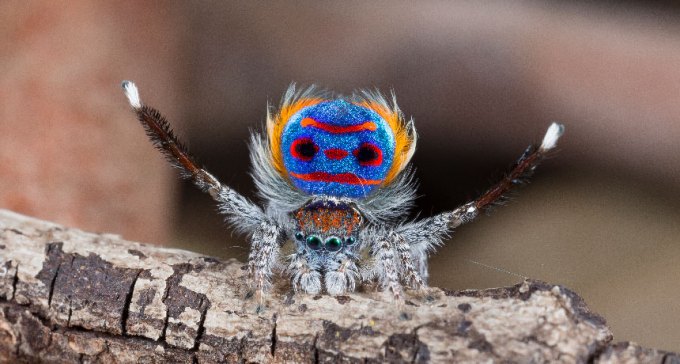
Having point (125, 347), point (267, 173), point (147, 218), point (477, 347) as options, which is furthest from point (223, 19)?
point (477, 347)

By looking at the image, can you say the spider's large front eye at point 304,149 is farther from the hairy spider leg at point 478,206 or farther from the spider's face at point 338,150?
the hairy spider leg at point 478,206

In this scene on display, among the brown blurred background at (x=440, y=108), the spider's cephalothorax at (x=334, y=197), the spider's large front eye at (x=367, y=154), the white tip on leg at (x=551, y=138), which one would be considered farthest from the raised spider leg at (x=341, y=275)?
the brown blurred background at (x=440, y=108)

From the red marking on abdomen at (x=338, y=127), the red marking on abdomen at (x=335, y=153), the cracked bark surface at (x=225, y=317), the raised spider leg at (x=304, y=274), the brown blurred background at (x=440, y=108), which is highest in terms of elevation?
the brown blurred background at (x=440, y=108)

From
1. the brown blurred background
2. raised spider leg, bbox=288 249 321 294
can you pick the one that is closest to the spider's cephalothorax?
raised spider leg, bbox=288 249 321 294

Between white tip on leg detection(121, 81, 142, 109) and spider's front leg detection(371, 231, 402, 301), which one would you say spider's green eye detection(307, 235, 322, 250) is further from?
white tip on leg detection(121, 81, 142, 109)

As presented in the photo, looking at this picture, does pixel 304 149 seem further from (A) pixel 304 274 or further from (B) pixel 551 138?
(B) pixel 551 138

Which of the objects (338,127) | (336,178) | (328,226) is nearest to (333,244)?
(328,226)

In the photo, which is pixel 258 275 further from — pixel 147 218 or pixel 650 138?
pixel 650 138
